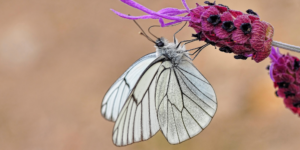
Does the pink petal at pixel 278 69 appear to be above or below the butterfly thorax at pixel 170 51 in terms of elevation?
below

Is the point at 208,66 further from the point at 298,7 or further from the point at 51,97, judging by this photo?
the point at 51,97

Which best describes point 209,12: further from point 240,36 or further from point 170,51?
point 170,51

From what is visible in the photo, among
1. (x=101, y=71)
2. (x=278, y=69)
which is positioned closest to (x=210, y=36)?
(x=278, y=69)

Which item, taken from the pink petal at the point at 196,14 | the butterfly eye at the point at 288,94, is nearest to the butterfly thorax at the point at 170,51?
the pink petal at the point at 196,14

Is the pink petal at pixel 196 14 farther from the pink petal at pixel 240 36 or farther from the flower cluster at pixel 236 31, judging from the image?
the pink petal at pixel 240 36

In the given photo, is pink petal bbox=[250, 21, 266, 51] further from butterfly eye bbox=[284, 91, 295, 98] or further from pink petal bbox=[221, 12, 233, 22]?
butterfly eye bbox=[284, 91, 295, 98]

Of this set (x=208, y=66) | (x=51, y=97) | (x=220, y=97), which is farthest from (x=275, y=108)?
(x=51, y=97)
